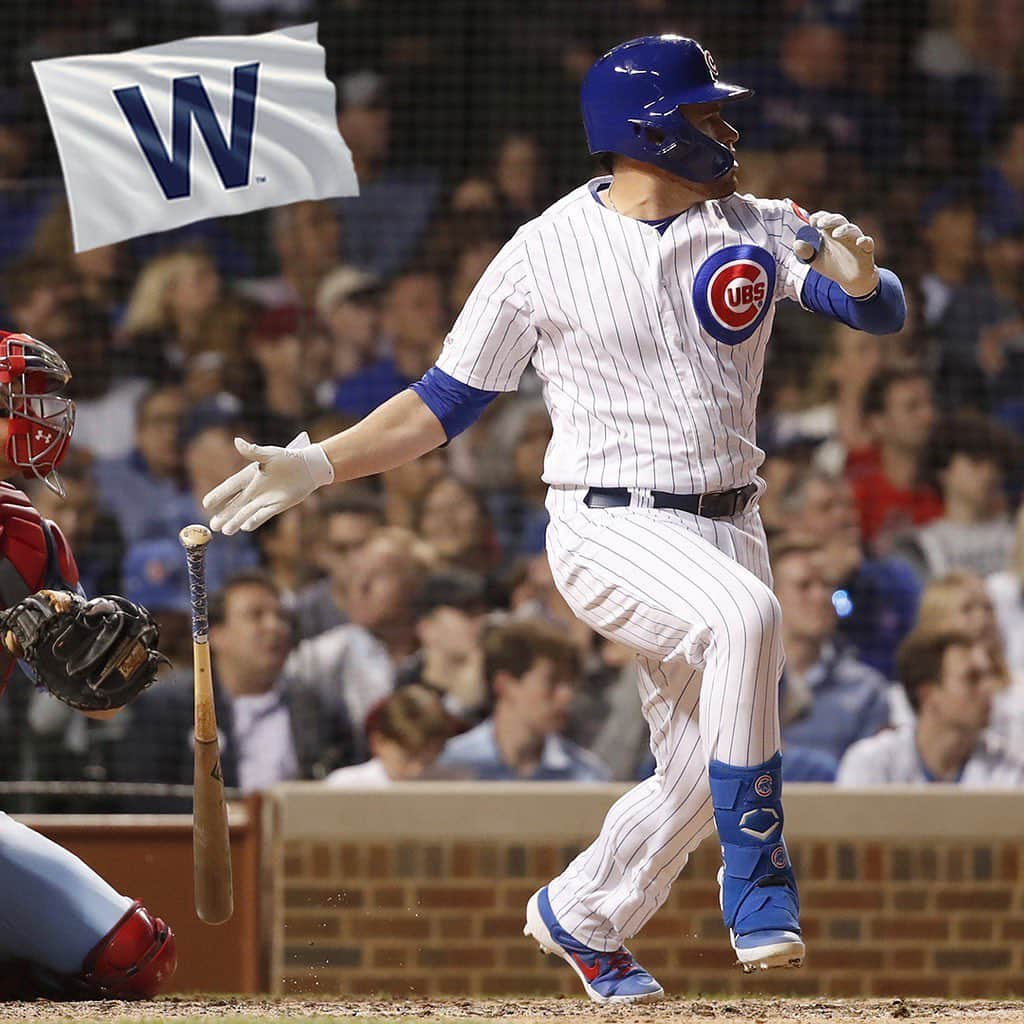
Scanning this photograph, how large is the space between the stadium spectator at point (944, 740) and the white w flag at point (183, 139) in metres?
2.62

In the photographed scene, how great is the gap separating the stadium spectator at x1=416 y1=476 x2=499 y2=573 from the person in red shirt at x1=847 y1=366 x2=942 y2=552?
4.54 ft

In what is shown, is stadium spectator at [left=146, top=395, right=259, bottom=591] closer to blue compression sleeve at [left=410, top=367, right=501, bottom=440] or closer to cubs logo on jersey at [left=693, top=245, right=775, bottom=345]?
blue compression sleeve at [left=410, top=367, right=501, bottom=440]

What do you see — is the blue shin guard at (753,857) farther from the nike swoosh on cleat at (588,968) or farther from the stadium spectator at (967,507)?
→ the stadium spectator at (967,507)

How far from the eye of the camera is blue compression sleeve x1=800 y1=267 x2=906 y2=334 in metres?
3.71

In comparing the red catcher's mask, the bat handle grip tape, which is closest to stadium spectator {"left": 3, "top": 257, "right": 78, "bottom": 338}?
the red catcher's mask

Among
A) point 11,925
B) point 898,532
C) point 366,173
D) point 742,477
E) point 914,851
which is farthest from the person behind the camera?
point 366,173

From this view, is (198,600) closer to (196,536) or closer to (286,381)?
(196,536)

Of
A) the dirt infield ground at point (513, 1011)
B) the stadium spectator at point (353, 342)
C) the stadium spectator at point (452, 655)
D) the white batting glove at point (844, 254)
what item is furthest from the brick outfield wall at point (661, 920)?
the stadium spectator at point (353, 342)

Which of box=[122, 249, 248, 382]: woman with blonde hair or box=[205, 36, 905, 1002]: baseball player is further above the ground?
box=[205, 36, 905, 1002]: baseball player

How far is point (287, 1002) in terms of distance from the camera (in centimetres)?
432

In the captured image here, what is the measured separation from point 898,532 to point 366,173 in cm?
276

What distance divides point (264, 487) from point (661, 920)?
2.32m

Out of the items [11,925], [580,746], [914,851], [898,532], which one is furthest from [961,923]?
[11,925]

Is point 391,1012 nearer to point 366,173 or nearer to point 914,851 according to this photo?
point 914,851
